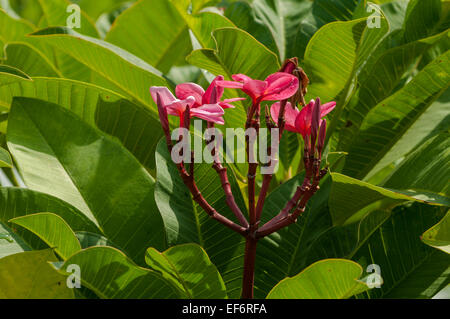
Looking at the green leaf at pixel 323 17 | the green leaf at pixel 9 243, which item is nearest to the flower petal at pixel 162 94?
the green leaf at pixel 9 243

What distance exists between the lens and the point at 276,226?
2.61 ft

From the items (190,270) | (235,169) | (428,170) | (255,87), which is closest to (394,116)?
(428,170)

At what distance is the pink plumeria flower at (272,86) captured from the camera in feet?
2.59

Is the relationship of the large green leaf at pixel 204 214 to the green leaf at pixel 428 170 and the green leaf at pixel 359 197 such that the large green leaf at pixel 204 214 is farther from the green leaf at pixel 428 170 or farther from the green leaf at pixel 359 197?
the green leaf at pixel 428 170

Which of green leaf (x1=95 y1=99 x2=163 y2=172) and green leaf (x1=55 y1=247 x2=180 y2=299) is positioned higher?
green leaf (x1=95 y1=99 x2=163 y2=172)

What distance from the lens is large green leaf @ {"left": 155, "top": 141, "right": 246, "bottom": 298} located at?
3.10 ft

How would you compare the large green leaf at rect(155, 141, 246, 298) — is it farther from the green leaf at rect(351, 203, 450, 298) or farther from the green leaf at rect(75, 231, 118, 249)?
the green leaf at rect(351, 203, 450, 298)

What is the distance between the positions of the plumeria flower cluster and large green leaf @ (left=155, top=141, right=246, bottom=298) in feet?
0.40

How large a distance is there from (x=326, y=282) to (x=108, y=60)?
620 millimetres

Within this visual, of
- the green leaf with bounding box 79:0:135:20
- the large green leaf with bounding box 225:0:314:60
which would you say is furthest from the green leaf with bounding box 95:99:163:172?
the green leaf with bounding box 79:0:135:20

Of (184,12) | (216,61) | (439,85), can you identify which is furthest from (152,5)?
(439,85)

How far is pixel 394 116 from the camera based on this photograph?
1.13m

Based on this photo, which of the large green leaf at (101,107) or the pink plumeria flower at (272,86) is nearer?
the pink plumeria flower at (272,86)

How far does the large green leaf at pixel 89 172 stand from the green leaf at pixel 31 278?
0.60ft
